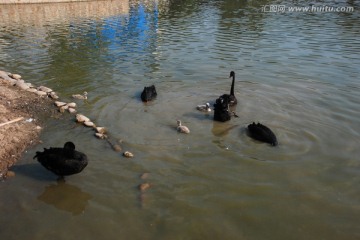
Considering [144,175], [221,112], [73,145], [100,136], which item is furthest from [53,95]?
[144,175]

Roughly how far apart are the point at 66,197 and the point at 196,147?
3.50 m

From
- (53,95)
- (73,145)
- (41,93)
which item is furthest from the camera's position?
(41,93)

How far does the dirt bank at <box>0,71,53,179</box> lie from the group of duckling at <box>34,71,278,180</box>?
2.83ft

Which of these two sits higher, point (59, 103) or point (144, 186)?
point (59, 103)

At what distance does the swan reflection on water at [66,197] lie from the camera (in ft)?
22.8

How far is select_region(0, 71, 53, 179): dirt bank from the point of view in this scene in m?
8.73

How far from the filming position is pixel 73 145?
25.2ft

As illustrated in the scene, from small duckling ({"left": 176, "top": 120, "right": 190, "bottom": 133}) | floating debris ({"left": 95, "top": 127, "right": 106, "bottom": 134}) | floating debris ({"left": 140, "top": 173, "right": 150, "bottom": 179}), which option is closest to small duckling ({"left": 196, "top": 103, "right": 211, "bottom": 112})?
small duckling ({"left": 176, "top": 120, "right": 190, "bottom": 133})

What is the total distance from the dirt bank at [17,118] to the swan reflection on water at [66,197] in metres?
1.32

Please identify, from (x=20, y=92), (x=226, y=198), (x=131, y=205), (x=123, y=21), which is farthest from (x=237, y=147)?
(x=123, y=21)

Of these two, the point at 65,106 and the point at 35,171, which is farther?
the point at 65,106

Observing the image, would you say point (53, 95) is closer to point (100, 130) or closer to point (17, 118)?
point (17, 118)

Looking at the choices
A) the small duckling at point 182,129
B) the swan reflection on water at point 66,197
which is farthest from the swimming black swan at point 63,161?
the small duckling at point 182,129

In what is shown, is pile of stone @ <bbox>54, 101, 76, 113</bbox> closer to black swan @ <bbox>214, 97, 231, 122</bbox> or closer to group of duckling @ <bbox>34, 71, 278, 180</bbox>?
group of duckling @ <bbox>34, 71, 278, 180</bbox>
